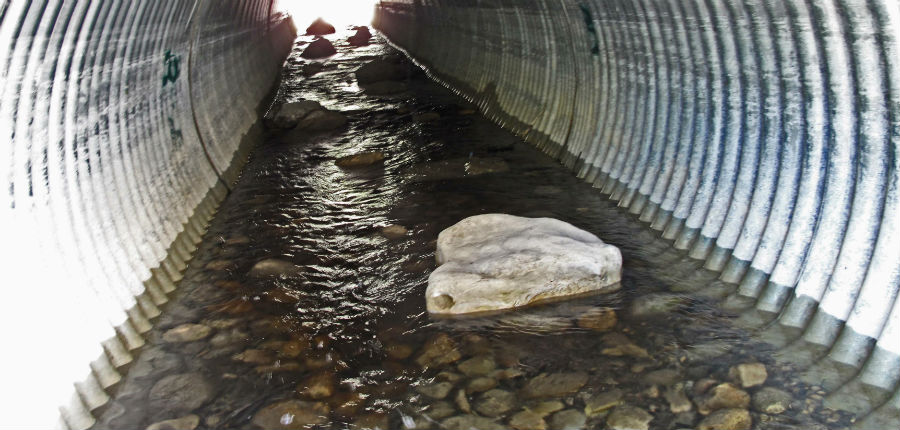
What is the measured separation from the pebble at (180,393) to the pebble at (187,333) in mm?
513

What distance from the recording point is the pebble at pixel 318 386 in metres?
4.69

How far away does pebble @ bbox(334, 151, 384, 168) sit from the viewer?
9.88 meters

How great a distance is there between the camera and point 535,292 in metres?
5.70

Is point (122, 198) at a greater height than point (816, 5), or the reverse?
point (816, 5)

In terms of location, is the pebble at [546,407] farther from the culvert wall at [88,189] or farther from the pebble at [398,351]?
the culvert wall at [88,189]

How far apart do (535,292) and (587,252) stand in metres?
0.51

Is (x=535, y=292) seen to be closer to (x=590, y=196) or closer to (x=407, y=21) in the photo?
(x=590, y=196)

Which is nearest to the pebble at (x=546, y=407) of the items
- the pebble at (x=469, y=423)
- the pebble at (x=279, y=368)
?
the pebble at (x=469, y=423)

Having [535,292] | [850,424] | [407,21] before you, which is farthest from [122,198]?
[407,21]

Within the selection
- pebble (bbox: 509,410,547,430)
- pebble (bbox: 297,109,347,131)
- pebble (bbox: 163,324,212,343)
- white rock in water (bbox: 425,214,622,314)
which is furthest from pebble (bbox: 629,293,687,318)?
pebble (bbox: 297,109,347,131)

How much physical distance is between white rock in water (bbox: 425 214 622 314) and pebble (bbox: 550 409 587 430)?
1389 mm

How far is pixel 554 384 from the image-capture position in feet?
15.1

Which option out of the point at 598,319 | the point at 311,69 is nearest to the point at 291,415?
the point at 598,319

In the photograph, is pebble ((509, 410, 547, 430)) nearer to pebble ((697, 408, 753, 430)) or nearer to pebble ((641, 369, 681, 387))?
pebble ((641, 369, 681, 387))
